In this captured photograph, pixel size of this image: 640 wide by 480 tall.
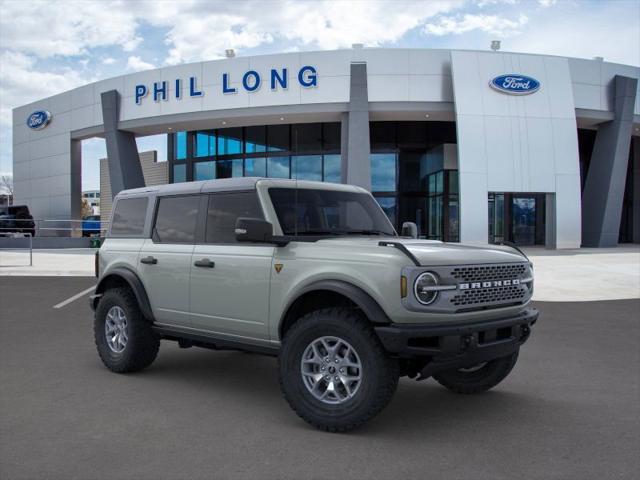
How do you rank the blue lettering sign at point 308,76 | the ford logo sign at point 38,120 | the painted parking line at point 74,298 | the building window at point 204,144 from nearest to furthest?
1. the painted parking line at point 74,298
2. the blue lettering sign at point 308,76
3. the building window at point 204,144
4. the ford logo sign at point 38,120

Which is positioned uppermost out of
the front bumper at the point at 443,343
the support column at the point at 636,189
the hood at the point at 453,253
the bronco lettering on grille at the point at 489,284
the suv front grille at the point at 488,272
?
the support column at the point at 636,189

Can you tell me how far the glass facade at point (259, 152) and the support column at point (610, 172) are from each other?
13.7m

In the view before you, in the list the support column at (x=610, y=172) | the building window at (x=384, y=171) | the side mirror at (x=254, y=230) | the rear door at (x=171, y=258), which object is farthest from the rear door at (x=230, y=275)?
the support column at (x=610, y=172)

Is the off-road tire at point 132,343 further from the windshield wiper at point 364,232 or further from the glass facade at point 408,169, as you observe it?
the glass facade at point 408,169

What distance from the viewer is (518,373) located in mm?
6094

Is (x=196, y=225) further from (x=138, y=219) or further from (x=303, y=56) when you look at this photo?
(x=303, y=56)

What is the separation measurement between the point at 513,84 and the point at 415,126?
6835mm

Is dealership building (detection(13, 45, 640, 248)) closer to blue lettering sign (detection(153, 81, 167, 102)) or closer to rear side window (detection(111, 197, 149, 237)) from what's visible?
blue lettering sign (detection(153, 81, 167, 102))

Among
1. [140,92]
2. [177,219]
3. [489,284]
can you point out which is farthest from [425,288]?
[140,92]

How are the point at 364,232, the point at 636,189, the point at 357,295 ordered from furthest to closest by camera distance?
the point at 636,189 → the point at 364,232 → the point at 357,295

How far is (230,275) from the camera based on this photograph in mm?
5086

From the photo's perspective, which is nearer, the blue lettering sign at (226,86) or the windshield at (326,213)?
the windshield at (326,213)

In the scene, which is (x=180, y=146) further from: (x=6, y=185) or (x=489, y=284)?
(x=6, y=185)

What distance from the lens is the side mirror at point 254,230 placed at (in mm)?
4488
